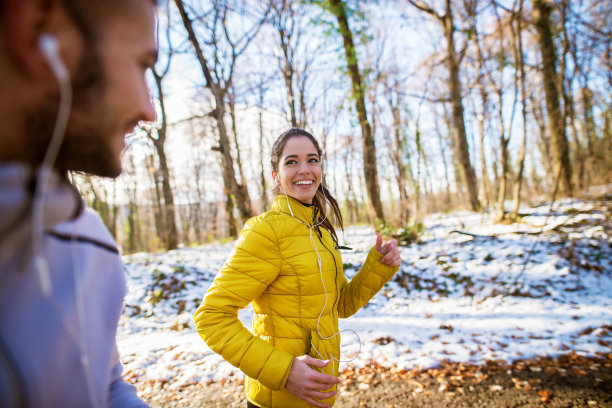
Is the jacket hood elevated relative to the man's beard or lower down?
lower down

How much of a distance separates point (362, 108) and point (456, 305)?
18.6 ft

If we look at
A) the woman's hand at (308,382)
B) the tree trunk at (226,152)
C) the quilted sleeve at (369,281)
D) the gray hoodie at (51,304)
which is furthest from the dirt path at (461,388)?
the tree trunk at (226,152)

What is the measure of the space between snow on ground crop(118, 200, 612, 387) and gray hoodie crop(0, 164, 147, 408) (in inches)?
126

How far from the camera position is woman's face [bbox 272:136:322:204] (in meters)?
1.74

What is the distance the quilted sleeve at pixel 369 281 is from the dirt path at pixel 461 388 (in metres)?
2.01

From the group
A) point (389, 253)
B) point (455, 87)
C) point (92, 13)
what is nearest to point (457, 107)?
point (455, 87)

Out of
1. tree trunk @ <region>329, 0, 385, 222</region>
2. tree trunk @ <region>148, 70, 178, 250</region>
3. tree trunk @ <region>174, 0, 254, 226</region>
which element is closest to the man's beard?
tree trunk @ <region>174, 0, 254, 226</region>

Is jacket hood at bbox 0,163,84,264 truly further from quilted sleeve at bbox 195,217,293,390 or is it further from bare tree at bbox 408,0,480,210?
bare tree at bbox 408,0,480,210

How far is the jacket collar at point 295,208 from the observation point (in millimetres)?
1670

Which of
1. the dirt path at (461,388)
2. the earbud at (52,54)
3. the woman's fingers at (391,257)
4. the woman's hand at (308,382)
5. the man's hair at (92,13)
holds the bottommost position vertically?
the dirt path at (461,388)

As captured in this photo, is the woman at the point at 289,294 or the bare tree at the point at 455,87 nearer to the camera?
the woman at the point at 289,294

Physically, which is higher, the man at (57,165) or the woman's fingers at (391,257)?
the man at (57,165)

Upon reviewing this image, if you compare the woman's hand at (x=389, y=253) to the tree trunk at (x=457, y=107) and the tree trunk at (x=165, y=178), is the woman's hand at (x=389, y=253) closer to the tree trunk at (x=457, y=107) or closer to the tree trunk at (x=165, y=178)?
the tree trunk at (x=457, y=107)

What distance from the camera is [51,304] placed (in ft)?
1.95
